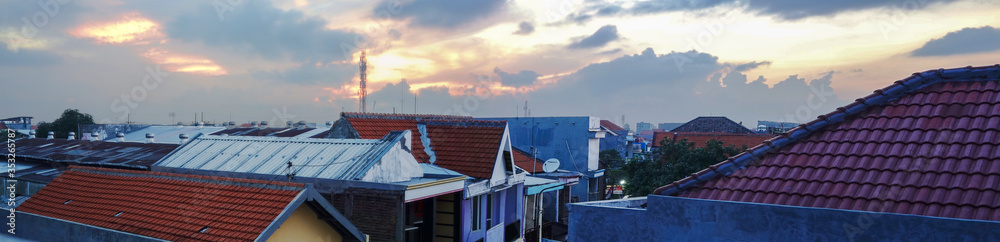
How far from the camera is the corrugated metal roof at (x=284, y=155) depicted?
1366cm

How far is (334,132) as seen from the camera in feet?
57.1

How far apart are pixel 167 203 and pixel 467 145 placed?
9.26m

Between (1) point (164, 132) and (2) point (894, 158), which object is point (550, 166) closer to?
(2) point (894, 158)

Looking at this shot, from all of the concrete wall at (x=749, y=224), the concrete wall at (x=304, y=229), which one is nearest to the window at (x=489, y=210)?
the concrete wall at (x=304, y=229)

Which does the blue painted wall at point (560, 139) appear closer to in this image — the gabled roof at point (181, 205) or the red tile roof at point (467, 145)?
the red tile roof at point (467, 145)

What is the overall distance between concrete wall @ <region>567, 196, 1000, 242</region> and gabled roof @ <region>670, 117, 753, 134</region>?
57.4m

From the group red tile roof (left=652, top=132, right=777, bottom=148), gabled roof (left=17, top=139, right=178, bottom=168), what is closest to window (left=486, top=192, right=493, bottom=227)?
gabled roof (left=17, top=139, right=178, bottom=168)

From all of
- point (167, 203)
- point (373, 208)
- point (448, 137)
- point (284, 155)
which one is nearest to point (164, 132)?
point (284, 155)

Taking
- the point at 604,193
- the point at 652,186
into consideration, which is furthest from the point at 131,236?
the point at 604,193

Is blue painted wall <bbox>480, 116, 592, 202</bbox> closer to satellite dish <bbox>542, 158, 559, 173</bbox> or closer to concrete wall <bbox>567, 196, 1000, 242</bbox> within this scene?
satellite dish <bbox>542, 158, 559, 173</bbox>

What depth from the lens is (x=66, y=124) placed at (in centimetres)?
5322

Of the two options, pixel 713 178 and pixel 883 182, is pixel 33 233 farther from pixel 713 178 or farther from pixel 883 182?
pixel 883 182

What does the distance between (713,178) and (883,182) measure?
2000mm

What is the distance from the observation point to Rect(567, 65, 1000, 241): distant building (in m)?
6.13
